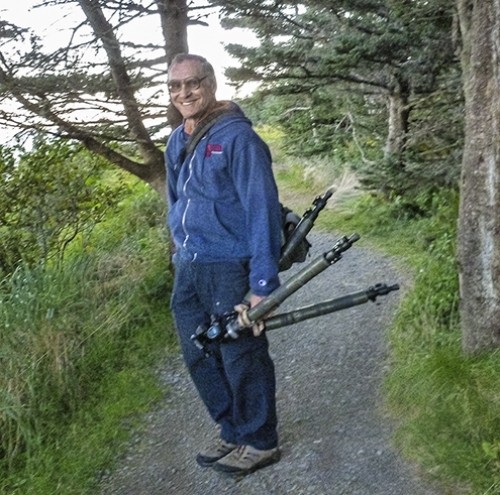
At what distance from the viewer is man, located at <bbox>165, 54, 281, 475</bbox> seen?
312 centimetres

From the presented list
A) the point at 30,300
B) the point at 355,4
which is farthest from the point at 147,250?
the point at 355,4

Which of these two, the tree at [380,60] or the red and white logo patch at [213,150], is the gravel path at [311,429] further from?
the tree at [380,60]

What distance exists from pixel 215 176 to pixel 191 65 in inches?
21.9

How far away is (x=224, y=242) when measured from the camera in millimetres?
3279

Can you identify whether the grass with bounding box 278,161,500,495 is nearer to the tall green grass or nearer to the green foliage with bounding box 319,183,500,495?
the green foliage with bounding box 319,183,500,495

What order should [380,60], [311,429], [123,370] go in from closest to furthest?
[311,429], [123,370], [380,60]

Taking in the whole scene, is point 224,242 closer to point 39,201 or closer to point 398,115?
point 39,201

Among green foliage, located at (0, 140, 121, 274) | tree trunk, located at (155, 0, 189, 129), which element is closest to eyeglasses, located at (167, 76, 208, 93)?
tree trunk, located at (155, 0, 189, 129)

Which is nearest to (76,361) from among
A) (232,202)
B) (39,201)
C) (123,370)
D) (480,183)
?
(123,370)

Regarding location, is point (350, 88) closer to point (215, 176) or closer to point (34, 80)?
point (34, 80)

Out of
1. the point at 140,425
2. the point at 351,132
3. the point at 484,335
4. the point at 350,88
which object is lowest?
the point at 140,425

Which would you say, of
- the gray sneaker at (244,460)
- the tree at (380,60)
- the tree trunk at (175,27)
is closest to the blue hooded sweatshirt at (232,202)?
the gray sneaker at (244,460)

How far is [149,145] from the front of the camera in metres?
6.55

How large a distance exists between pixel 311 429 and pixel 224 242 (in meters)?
1.56
